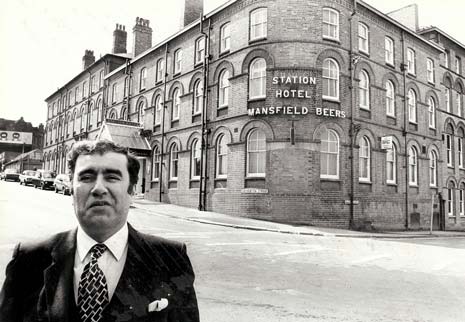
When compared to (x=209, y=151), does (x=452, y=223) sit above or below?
below

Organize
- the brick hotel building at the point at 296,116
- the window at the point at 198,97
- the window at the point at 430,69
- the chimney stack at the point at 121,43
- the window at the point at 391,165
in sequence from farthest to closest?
the chimney stack at the point at 121,43, the window at the point at 430,69, the window at the point at 198,97, the window at the point at 391,165, the brick hotel building at the point at 296,116

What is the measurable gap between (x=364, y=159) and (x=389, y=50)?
22.4 ft

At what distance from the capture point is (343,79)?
1856 centimetres

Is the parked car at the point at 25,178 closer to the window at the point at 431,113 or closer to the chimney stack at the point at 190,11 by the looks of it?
the chimney stack at the point at 190,11

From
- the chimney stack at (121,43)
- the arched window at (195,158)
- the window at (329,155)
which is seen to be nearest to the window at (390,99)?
the window at (329,155)

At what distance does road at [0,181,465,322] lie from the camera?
456cm

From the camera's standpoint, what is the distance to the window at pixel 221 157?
765 inches

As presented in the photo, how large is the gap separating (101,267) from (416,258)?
9972 millimetres

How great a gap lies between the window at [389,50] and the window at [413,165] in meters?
5.22

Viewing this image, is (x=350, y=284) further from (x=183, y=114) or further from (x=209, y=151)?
(x=183, y=114)

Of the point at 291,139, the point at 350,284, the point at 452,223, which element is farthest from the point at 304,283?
the point at 452,223

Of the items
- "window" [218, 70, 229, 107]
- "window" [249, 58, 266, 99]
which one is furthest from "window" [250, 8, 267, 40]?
"window" [218, 70, 229, 107]

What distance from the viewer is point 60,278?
149 centimetres

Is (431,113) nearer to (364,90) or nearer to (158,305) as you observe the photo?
(364,90)
